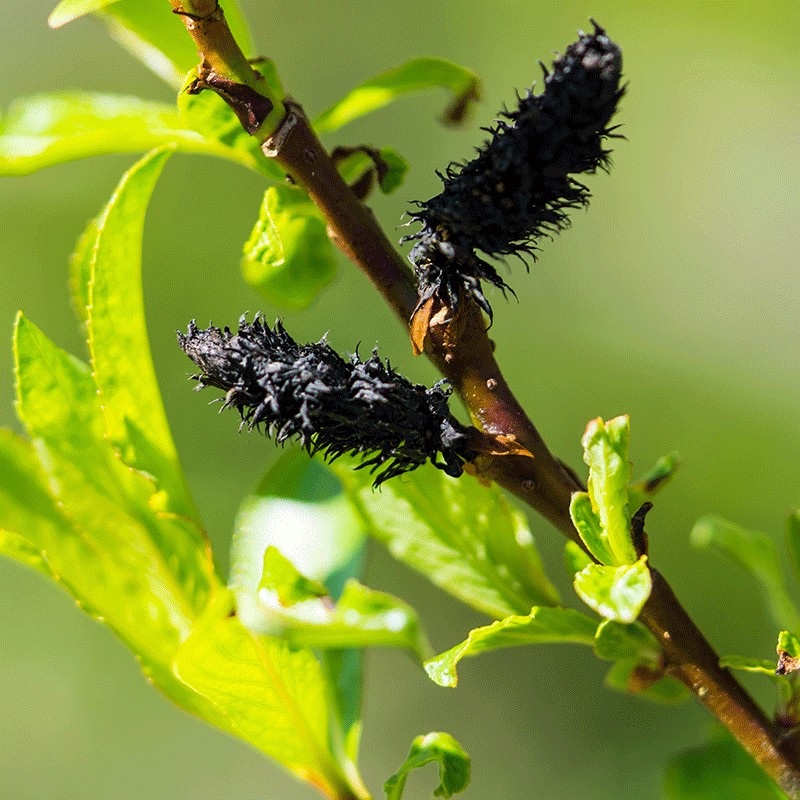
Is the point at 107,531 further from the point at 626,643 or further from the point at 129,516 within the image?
the point at 626,643

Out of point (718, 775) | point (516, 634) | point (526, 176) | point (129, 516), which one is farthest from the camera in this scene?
point (718, 775)

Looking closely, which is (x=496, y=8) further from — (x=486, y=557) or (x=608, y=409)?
(x=486, y=557)

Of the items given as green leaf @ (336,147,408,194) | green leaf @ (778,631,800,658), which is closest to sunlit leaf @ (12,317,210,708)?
green leaf @ (336,147,408,194)

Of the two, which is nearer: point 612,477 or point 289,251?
point 612,477

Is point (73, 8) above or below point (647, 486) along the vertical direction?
above

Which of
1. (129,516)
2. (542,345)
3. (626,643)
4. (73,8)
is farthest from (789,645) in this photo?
(542,345)

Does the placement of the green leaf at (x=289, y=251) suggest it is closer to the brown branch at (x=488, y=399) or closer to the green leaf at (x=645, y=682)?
the brown branch at (x=488, y=399)
